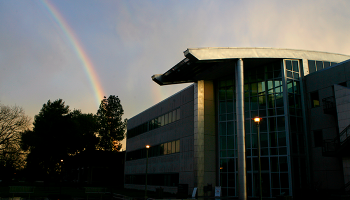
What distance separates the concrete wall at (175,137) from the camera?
35344mm

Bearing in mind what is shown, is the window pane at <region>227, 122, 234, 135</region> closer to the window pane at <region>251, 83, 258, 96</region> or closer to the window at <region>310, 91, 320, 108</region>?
the window pane at <region>251, 83, 258, 96</region>

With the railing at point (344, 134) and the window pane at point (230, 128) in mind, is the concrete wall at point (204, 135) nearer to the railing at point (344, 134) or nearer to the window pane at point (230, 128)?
the window pane at point (230, 128)

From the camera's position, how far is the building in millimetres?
26844

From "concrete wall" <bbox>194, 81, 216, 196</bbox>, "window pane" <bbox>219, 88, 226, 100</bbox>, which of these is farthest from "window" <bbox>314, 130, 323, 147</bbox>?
"concrete wall" <bbox>194, 81, 216, 196</bbox>

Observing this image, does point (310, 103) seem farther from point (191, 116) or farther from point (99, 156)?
point (99, 156)

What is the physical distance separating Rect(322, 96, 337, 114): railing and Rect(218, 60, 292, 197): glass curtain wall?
8.90ft

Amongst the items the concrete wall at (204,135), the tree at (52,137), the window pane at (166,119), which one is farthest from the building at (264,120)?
the tree at (52,137)

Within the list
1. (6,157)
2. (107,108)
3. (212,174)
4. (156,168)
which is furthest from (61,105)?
(212,174)

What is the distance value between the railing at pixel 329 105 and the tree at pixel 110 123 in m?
60.3

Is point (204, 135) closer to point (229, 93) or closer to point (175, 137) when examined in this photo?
point (229, 93)

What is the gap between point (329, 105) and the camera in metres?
27.3

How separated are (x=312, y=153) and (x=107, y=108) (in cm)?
6121

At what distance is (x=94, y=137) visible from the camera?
263 feet

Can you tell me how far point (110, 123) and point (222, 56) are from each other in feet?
184
